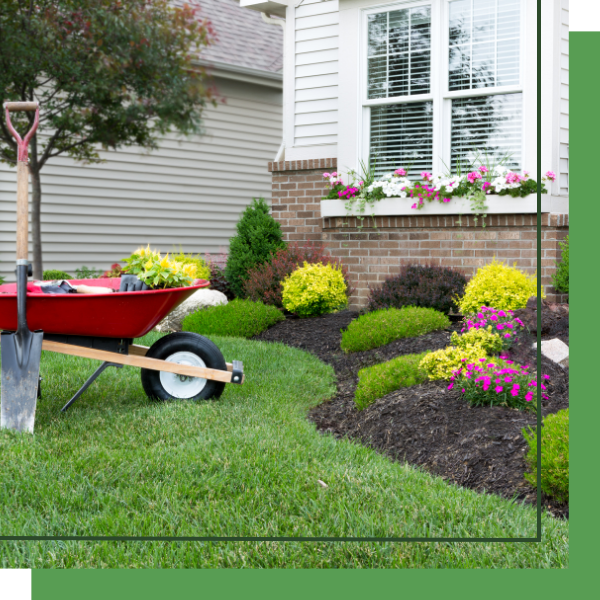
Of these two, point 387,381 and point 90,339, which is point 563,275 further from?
point 90,339

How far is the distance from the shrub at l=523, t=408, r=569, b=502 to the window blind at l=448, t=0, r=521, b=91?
13.9 ft

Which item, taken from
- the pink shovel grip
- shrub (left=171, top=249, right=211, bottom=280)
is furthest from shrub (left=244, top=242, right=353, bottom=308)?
the pink shovel grip

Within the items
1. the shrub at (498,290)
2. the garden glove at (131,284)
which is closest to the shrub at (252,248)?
the shrub at (498,290)

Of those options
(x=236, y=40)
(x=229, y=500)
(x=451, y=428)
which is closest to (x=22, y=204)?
(x=236, y=40)

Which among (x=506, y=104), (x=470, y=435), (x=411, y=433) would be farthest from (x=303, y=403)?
(x=506, y=104)

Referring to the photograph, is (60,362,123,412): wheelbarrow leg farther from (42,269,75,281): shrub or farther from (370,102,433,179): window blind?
(370,102,433,179): window blind

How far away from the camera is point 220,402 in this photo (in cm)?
376

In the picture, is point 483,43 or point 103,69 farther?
point 483,43

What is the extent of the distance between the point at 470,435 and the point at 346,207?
13.0 feet

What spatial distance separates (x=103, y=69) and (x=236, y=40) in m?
0.70

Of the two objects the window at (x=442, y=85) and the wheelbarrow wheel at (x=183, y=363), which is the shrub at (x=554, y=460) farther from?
the window at (x=442, y=85)

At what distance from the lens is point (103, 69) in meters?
2.63

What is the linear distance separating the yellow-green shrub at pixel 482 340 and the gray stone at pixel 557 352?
455 millimetres

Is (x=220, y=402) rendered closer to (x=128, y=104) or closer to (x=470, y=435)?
(x=470, y=435)
